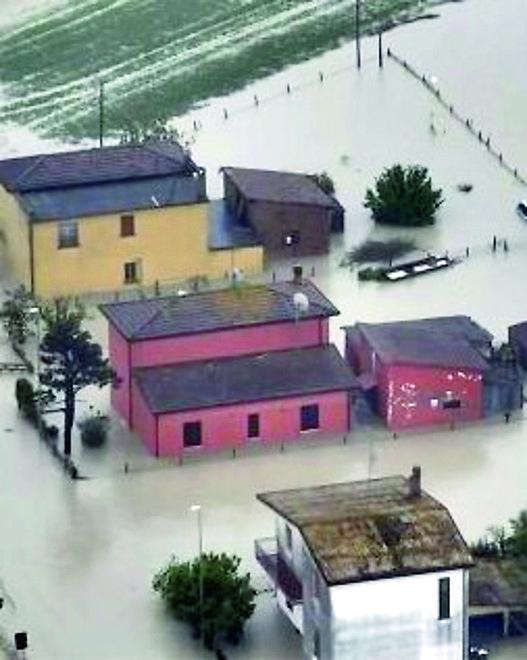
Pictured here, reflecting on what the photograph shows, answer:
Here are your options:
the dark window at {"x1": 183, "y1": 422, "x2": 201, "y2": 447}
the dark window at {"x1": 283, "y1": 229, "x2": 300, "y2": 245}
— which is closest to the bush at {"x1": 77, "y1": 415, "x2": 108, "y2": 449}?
the dark window at {"x1": 183, "y1": 422, "x2": 201, "y2": 447}

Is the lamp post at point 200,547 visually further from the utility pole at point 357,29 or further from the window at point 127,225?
the utility pole at point 357,29

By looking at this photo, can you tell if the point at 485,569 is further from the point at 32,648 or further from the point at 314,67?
the point at 314,67

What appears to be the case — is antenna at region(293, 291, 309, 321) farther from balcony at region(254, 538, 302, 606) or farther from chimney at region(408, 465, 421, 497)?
chimney at region(408, 465, 421, 497)

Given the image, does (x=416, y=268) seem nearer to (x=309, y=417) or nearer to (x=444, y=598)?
(x=309, y=417)

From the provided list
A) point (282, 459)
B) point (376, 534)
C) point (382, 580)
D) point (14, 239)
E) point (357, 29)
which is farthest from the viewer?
point (357, 29)

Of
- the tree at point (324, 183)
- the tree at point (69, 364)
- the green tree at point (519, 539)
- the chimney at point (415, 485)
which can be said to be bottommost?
the green tree at point (519, 539)

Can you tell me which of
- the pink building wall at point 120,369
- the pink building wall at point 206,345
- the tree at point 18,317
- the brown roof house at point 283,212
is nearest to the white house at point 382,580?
the pink building wall at point 206,345

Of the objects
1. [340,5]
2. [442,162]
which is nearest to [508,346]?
[442,162]

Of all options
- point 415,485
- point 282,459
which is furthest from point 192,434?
point 415,485
